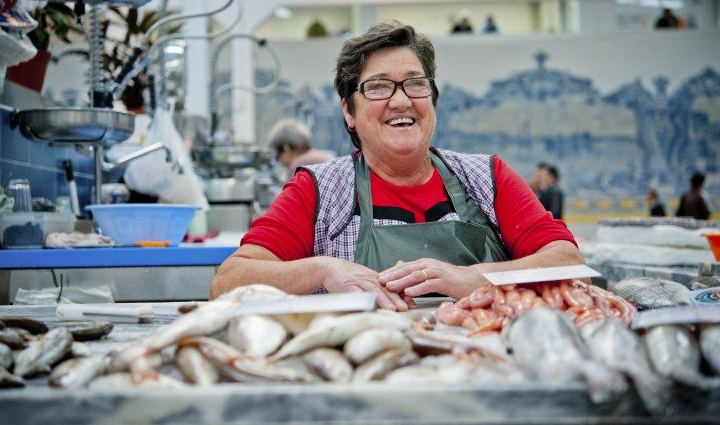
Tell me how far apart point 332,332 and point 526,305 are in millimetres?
526

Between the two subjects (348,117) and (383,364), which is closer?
(383,364)

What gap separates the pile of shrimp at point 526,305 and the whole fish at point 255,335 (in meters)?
0.41

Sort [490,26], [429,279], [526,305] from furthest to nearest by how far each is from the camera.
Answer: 1. [490,26]
2. [429,279]
3. [526,305]

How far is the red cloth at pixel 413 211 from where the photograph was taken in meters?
2.62

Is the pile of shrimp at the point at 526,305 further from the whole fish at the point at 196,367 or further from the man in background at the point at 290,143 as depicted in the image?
the man in background at the point at 290,143

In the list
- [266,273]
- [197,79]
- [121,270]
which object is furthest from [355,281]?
[197,79]

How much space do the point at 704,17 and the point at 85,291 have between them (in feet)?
42.0

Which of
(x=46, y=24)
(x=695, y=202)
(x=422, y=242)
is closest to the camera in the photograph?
(x=422, y=242)

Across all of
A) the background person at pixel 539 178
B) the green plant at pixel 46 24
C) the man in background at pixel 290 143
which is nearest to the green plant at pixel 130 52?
the green plant at pixel 46 24

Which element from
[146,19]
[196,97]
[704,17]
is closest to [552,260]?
[146,19]

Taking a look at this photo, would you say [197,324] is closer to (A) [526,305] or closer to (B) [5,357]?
(B) [5,357]

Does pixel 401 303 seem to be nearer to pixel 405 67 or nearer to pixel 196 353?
pixel 196 353

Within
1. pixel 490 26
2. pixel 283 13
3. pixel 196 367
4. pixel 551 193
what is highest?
pixel 283 13

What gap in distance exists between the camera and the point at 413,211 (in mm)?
2758
